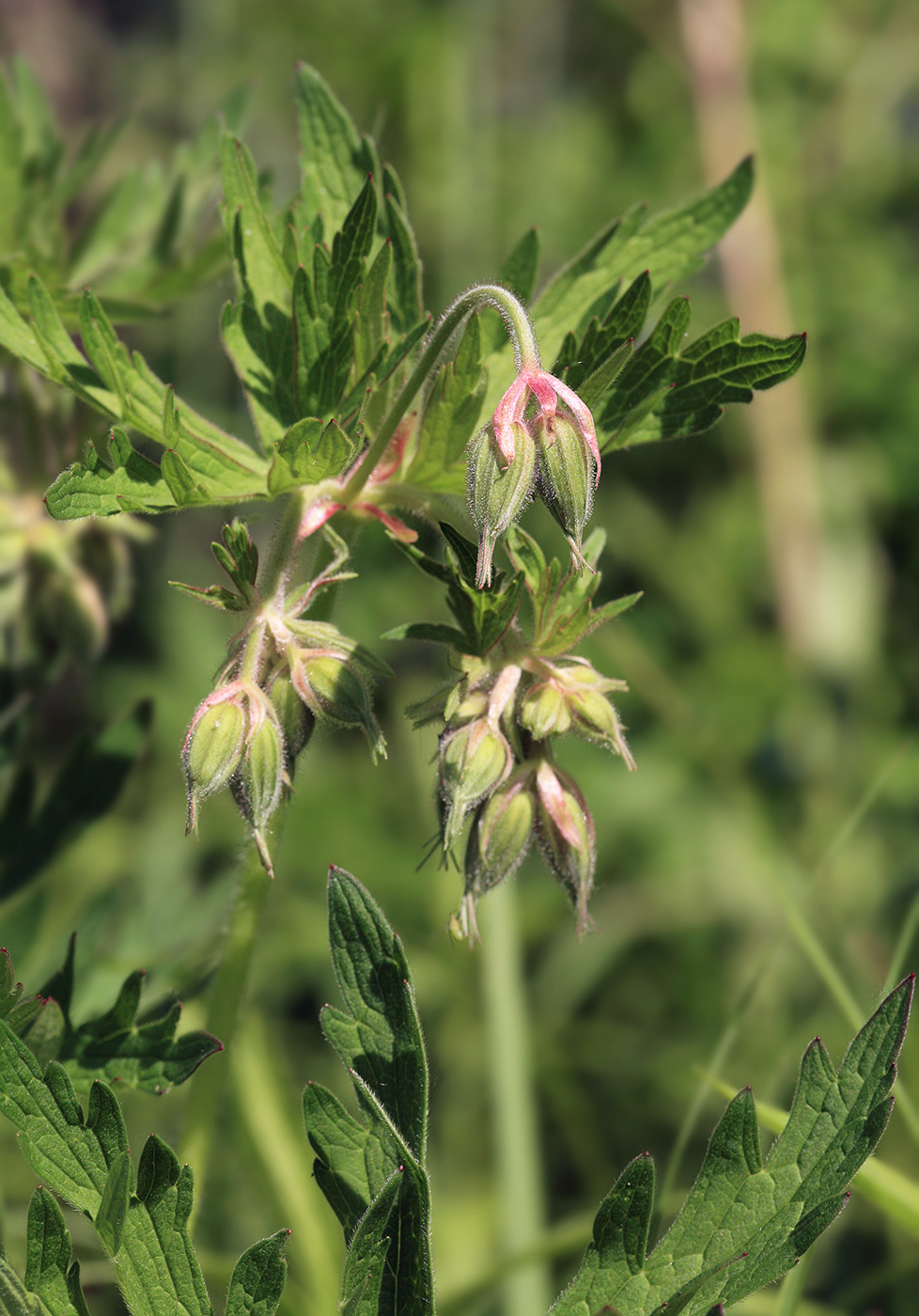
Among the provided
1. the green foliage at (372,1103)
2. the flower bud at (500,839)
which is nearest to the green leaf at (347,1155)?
the green foliage at (372,1103)

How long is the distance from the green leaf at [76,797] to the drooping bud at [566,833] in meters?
0.69

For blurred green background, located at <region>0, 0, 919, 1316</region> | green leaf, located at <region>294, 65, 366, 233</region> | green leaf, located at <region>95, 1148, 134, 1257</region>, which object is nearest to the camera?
green leaf, located at <region>95, 1148, 134, 1257</region>

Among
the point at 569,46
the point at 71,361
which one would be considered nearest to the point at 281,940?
the point at 71,361

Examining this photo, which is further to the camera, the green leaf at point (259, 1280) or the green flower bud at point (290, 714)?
the green flower bud at point (290, 714)

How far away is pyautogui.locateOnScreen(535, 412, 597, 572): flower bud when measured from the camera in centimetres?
107

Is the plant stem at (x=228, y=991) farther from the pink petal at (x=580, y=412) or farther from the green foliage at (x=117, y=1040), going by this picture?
the pink petal at (x=580, y=412)

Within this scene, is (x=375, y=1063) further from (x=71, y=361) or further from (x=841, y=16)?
(x=841, y=16)

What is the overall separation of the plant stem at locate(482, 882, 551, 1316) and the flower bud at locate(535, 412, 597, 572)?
936 millimetres

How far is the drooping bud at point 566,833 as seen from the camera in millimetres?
1159

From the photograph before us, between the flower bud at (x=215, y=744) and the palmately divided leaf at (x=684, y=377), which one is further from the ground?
the palmately divided leaf at (x=684, y=377)

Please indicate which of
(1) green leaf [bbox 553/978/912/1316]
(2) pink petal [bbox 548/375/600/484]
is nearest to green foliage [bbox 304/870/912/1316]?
(1) green leaf [bbox 553/978/912/1316]

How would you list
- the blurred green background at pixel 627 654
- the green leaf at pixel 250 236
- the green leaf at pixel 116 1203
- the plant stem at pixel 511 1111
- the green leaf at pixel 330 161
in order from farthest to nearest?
the blurred green background at pixel 627 654 < the plant stem at pixel 511 1111 < the green leaf at pixel 330 161 < the green leaf at pixel 250 236 < the green leaf at pixel 116 1203

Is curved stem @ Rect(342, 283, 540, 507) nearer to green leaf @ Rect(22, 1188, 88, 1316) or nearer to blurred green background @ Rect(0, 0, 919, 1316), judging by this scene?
blurred green background @ Rect(0, 0, 919, 1316)

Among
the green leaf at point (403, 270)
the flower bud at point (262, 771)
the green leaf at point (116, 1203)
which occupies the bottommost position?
the green leaf at point (116, 1203)
